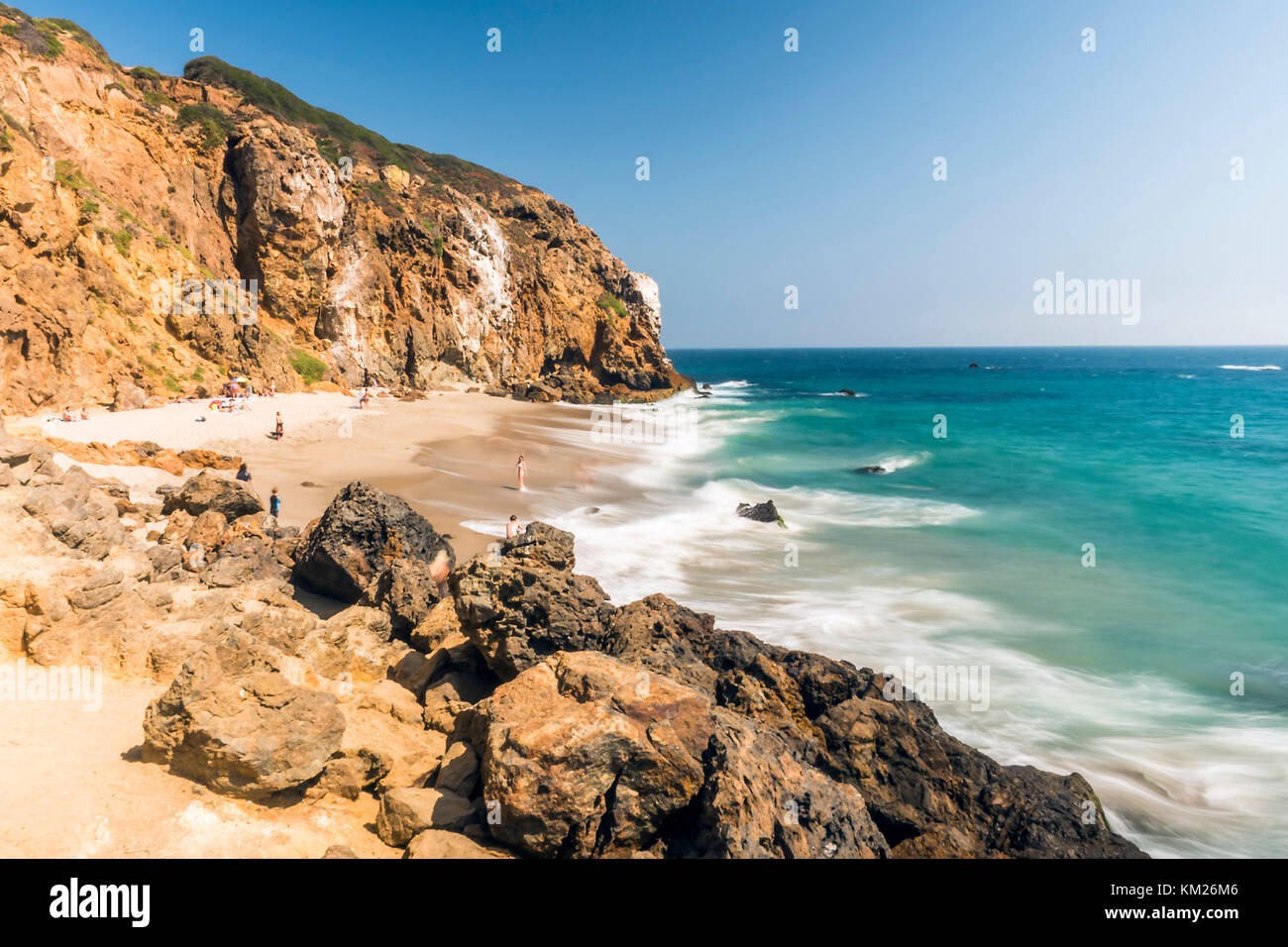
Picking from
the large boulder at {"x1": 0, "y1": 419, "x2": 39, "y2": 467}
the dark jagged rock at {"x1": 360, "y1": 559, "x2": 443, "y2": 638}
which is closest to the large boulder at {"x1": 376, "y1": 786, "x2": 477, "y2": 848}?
the dark jagged rock at {"x1": 360, "y1": 559, "x2": 443, "y2": 638}

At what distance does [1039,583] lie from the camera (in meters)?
14.8

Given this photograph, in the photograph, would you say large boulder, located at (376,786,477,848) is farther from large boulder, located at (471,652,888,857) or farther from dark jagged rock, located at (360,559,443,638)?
dark jagged rock, located at (360,559,443,638)

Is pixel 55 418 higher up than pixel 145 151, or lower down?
lower down

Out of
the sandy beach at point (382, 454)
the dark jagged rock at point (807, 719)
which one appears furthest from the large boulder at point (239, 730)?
the sandy beach at point (382, 454)

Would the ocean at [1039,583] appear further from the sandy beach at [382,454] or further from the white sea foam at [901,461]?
the sandy beach at [382,454]

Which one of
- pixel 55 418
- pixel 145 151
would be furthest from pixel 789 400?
pixel 55 418

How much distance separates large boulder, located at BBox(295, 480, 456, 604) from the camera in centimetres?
908

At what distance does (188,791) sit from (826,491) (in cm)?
2249

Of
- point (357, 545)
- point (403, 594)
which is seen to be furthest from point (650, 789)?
point (357, 545)

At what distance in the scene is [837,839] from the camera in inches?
175

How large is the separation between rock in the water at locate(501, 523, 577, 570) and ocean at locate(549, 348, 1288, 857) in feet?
9.97

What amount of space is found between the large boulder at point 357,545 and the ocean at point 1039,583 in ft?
13.5
